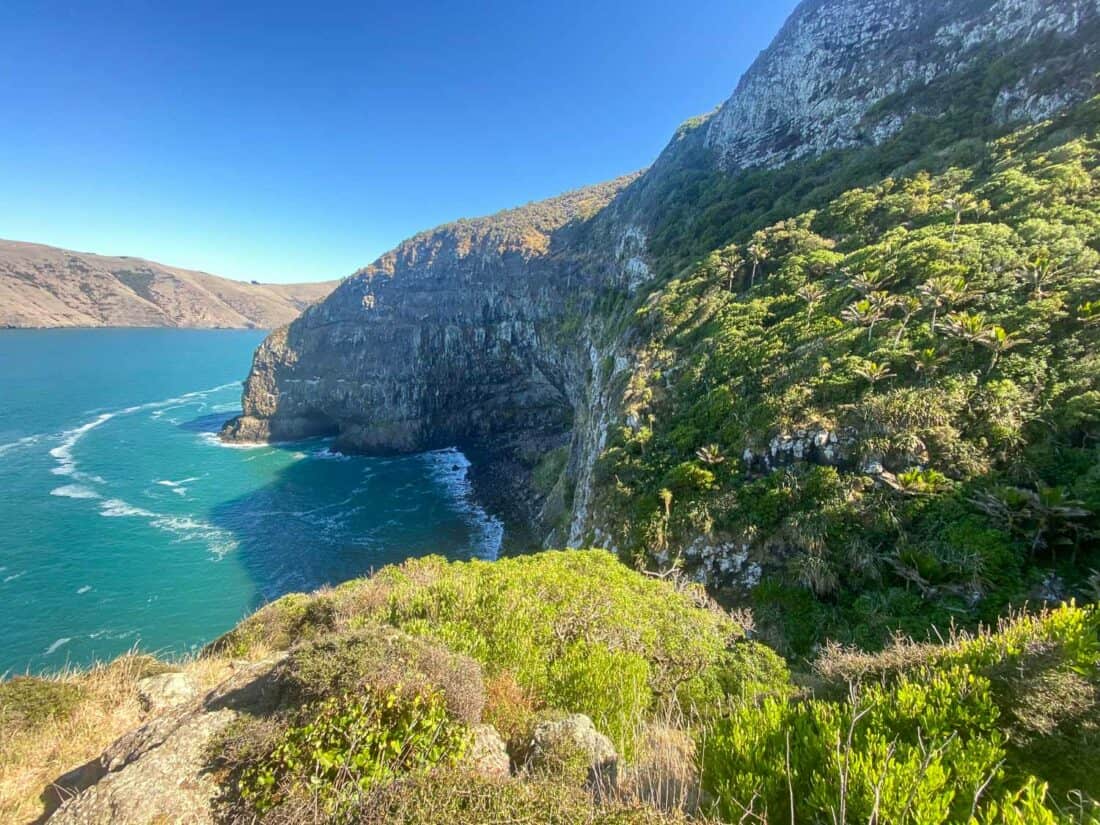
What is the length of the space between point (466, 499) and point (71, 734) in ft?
172

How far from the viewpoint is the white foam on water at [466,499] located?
47.2 metres

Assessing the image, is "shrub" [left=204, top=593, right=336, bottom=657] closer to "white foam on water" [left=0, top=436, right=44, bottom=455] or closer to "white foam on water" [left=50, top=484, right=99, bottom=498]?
"white foam on water" [left=50, top=484, right=99, bottom=498]

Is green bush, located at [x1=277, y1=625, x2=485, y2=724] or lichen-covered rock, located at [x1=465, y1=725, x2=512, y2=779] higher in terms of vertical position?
green bush, located at [x1=277, y1=625, x2=485, y2=724]

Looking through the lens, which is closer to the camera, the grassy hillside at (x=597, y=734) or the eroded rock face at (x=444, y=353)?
the grassy hillside at (x=597, y=734)

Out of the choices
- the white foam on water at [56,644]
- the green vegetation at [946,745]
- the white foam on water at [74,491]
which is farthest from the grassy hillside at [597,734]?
the white foam on water at [74,491]

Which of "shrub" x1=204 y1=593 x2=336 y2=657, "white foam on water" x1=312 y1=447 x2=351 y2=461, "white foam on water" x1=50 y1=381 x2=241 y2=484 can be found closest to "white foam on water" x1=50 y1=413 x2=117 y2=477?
"white foam on water" x1=50 y1=381 x2=241 y2=484

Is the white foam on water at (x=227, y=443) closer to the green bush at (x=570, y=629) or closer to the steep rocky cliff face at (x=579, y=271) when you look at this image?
the steep rocky cliff face at (x=579, y=271)

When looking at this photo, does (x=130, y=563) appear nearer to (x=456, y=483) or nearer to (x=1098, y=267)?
(x=456, y=483)

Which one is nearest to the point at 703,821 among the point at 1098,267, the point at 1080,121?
the point at 1098,267

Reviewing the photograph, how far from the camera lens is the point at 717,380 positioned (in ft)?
79.9

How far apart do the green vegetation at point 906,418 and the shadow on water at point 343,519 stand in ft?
90.1

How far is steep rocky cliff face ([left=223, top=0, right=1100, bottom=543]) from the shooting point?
32938 millimetres

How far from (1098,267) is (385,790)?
2687 centimetres

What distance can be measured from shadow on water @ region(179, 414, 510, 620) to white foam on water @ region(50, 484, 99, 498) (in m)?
13.8
